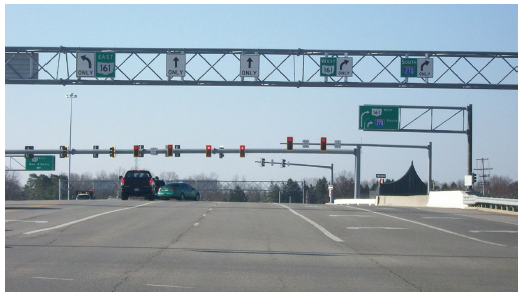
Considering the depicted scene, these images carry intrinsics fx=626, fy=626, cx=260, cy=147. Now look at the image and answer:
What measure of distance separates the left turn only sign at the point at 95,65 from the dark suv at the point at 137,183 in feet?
38.7

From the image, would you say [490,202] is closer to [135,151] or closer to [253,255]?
[253,255]

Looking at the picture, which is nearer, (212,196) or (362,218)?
(362,218)

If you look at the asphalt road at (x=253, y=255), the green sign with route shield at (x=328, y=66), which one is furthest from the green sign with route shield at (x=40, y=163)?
the asphalt road at (x=253, y=255)

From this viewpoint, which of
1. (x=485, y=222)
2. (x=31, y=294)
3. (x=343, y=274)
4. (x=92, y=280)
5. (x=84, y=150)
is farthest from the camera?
(x=84, y=150)

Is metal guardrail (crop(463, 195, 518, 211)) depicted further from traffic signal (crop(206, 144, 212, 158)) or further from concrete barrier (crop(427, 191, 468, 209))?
traffic signal (crop(206, 144, 212, 158))

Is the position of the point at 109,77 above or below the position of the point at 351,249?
above

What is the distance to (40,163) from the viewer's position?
69562mm

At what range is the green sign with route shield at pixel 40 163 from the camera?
69312mm

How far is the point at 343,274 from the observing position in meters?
11.2

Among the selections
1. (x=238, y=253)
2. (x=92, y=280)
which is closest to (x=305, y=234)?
(x=238, y=253)

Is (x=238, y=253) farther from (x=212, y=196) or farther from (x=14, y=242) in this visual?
(x=212, y=196)

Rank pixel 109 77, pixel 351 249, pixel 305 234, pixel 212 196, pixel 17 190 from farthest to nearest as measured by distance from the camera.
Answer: pixel 212 196, pixel 17 190, pixel 109 77, pixel 305 234, pixel 351 249

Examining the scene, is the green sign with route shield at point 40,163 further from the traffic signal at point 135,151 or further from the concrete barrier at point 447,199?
the concrete barrier at point 447,199

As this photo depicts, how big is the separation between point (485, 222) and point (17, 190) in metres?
88.0
